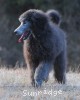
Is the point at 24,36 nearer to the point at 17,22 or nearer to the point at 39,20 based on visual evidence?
the point at 39,20

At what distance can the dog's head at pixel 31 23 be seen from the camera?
11.3 metres

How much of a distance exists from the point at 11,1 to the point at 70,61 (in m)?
4.93

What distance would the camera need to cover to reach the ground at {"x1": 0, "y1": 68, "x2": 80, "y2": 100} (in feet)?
33.3

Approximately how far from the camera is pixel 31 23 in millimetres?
11484

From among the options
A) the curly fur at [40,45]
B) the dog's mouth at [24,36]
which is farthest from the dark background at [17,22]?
the dog's mouth at [24,36]

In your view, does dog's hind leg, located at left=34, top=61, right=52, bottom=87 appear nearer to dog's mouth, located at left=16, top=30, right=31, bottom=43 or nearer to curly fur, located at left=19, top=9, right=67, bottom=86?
curly fur, located at left=19, top=9, right=67, bottom=86

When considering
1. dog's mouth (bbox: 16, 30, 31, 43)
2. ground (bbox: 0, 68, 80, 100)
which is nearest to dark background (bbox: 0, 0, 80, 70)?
ground (bbox: 0, 68, 80, 100)

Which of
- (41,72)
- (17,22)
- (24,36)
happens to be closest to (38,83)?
(41,72)

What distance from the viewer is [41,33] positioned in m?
11.6

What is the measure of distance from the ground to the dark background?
1491cm

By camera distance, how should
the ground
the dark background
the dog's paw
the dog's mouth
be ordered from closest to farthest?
1. the ground
2. the dog's paw
3. the dog's mouth
4. the dark background

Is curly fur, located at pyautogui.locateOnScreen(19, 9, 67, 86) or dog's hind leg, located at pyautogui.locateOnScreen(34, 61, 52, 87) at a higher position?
curly fur, located at pyautogui.locateOnScreen(19, 9, 67, 86)

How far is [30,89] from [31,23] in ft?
4.38

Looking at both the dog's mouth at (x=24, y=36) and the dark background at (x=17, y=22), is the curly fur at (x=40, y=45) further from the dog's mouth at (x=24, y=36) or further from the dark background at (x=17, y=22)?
the dark background at (x=17, y=22)
